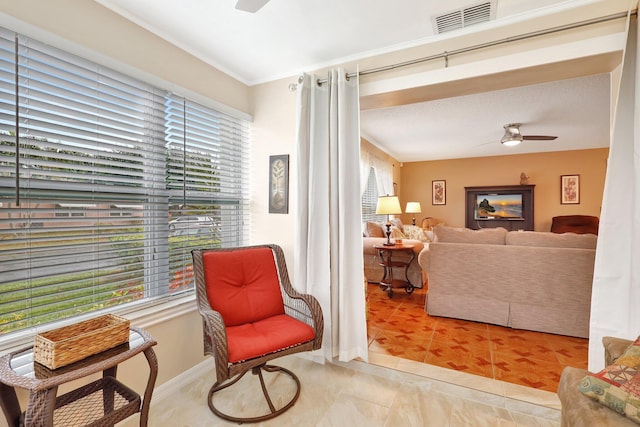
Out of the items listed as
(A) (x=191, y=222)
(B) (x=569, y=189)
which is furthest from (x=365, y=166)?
(B) (x=569, y=189)

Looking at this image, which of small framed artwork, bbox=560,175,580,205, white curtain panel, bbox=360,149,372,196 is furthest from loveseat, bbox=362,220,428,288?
small framed artwork, bbox=560,175,580,205

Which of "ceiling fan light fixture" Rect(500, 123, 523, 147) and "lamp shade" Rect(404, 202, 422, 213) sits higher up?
"ceiling fan light fixture" Rect(500, 123, 523, 147)

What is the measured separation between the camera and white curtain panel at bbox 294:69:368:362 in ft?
7.66

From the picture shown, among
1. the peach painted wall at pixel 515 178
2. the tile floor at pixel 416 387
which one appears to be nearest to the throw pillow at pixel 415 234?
the peach painted wall at pixel 515 178

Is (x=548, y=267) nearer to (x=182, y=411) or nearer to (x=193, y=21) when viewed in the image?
(x=182, y=411)

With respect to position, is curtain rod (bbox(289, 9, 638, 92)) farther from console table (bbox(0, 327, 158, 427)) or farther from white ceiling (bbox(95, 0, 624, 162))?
console table (bbox(0, 327, 158, 427))

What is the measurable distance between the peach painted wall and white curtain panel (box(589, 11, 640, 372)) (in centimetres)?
632

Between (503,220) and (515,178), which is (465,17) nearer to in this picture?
(515,178)

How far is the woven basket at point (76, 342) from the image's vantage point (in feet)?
3.86

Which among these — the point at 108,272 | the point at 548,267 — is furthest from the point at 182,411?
the point at 548,267

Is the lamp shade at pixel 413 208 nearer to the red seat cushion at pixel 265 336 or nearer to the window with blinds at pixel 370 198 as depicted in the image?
the window with blinds at pixel 370 198

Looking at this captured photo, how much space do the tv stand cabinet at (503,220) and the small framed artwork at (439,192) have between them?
20.0 inches

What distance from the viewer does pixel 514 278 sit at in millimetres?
3049

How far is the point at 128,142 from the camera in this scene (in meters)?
1.92
